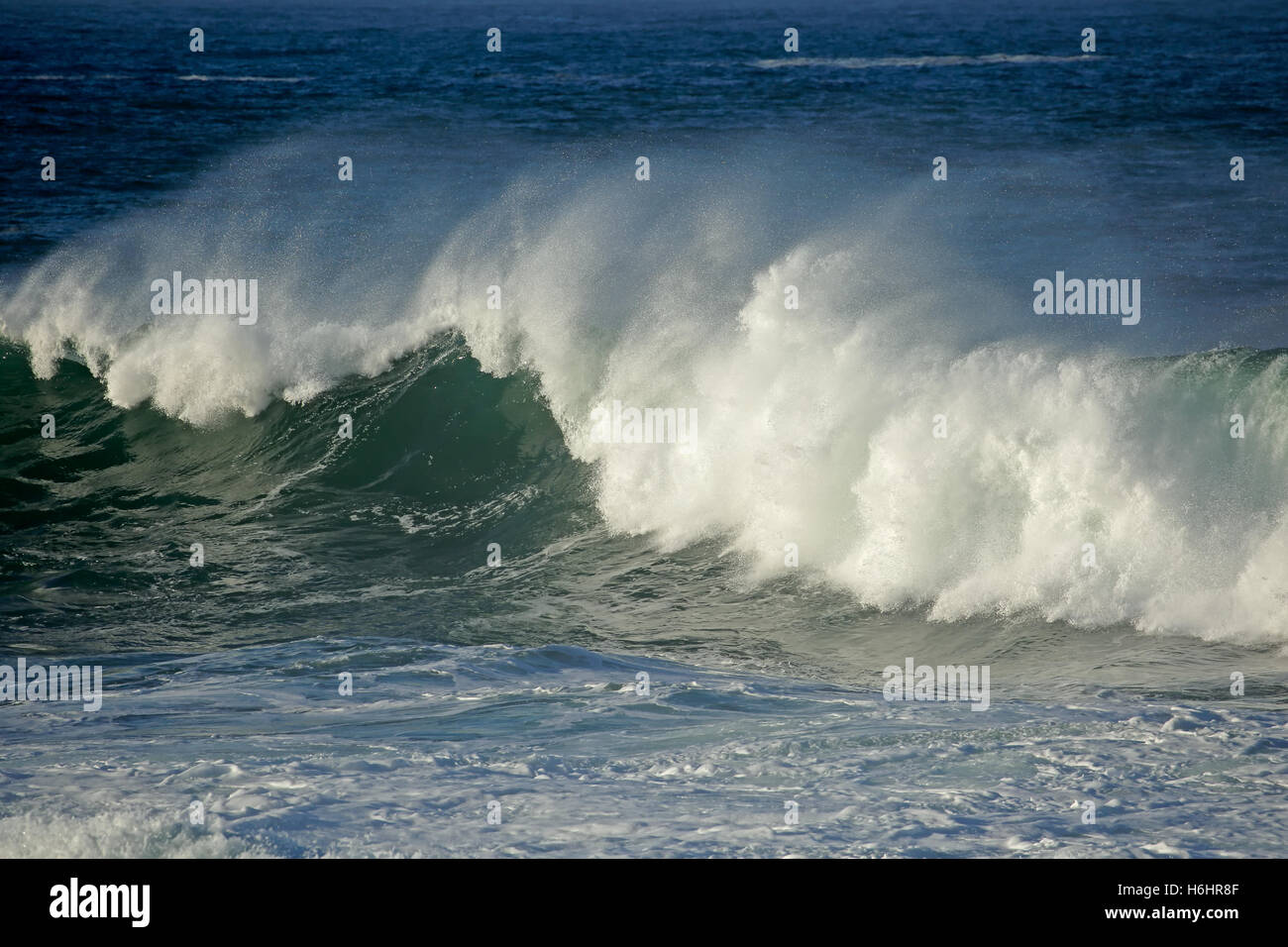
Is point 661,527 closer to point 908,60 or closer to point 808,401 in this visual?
point 808,401

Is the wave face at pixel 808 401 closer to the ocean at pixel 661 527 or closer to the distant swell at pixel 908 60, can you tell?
the ocean at pixel 661 527

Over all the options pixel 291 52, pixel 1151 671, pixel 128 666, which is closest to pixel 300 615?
pixel 128 666

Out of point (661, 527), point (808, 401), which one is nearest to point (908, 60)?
point (808, 401)

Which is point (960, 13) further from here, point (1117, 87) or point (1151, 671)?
point (1151, 671)

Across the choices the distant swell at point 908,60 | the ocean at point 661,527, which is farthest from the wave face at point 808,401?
the distant swell at point 908,60

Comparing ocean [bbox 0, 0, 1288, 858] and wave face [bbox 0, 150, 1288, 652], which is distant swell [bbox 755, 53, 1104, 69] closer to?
ocean [bbox 0, 0, 1288, 858]

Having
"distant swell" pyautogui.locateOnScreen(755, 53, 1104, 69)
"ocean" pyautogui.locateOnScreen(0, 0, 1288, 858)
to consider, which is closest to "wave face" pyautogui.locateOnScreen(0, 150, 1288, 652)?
"ocean" pyautogui.locateOnScreen(0, 0, 1288, 858)
